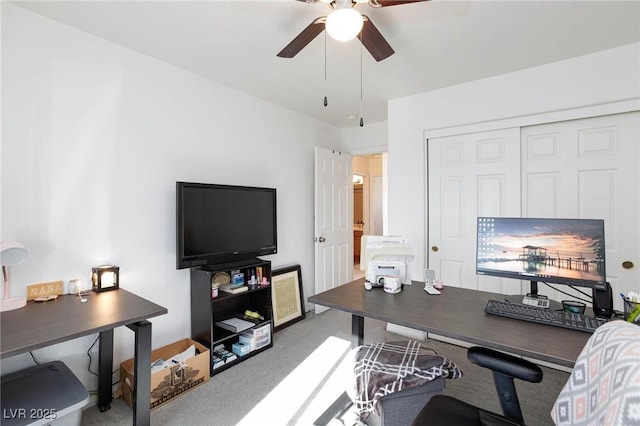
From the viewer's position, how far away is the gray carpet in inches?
72.7

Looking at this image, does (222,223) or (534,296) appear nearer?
(534,296)

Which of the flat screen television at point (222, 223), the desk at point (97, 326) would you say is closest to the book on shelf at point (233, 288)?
the flat screen television at point (222, 223)

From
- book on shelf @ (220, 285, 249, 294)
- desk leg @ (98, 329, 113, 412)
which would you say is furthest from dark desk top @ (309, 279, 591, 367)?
desk leg @ (98, 329, 113, 412)

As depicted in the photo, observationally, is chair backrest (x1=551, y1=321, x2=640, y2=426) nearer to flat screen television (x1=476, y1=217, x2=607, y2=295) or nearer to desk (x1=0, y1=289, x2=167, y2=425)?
flat screen television (x1=476, y1=217, x2=607, y2=295)

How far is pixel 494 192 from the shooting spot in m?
2.75

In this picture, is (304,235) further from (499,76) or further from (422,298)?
(499,76)

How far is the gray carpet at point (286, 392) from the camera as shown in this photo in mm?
1847

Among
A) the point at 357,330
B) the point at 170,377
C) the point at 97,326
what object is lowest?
the point at 170,377

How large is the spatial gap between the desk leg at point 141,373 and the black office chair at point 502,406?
4.63ft

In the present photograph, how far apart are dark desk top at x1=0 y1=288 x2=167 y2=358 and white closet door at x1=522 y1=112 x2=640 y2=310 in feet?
10.1

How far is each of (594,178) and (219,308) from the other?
3.44 m

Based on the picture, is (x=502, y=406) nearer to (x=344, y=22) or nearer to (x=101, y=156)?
(x=344, y=22)

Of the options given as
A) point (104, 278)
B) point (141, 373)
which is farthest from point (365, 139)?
point (141, 373)

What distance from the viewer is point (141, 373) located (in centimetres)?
160
